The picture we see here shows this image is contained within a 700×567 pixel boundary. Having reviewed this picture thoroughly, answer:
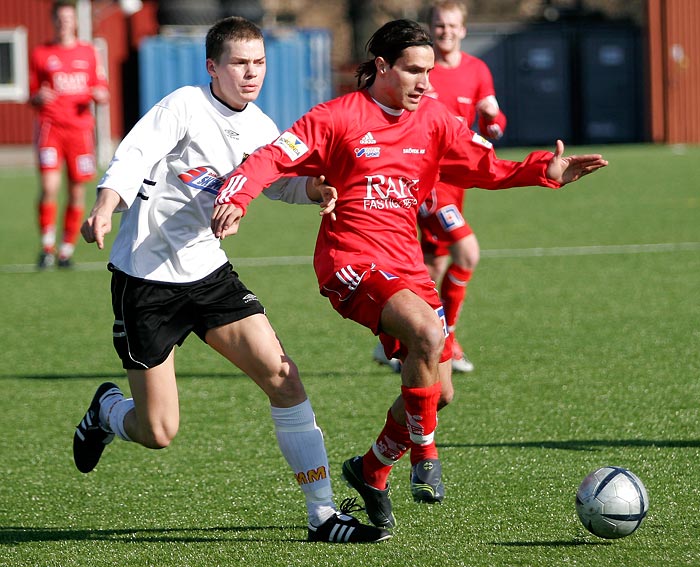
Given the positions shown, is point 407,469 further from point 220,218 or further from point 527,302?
point 527,302

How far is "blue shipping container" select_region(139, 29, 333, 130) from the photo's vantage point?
30.4m

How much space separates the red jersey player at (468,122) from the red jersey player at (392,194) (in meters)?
2.31

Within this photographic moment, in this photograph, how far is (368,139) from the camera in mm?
4855

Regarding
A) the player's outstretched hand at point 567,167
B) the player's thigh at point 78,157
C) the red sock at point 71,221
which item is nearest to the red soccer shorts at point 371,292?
the player's outstretched hand at point 567,167

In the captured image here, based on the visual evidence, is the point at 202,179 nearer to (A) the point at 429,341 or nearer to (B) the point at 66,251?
(A) the point at 429,341

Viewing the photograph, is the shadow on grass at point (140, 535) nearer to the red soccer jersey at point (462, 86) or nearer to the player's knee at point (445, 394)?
the player's knee at point (445, 394)

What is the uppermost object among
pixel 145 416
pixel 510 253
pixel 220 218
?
pixel 220 218

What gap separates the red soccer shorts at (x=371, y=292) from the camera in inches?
184

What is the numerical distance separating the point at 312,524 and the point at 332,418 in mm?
1926

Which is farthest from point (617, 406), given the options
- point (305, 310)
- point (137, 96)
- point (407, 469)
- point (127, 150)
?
point (137, 96)

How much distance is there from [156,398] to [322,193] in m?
1.00

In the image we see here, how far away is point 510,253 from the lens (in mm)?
12719

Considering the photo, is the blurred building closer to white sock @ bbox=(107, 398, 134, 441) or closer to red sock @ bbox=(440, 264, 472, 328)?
red sock @ bbox=(440, 264, 472, 328)

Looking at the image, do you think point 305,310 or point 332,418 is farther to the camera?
point 305,310
